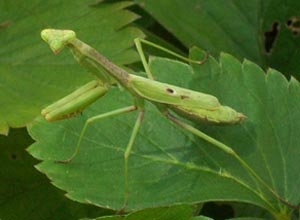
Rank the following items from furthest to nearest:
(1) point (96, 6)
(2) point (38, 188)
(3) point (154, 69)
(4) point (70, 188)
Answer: (1) point (96, 6) → (2) point (38, 188) → (3) point (154, 69) → (4) point (70, 188)

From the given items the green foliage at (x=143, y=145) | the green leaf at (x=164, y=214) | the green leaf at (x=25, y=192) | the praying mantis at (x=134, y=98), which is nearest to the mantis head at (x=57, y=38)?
the praying mantis at (x=134, y=98)

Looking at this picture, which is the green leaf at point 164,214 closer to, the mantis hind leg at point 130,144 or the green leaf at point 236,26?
the mantis hind leg at point 130,144

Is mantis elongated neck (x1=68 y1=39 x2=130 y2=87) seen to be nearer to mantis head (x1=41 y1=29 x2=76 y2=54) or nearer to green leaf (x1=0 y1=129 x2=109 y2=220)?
mantis head (x1=41 y1=29 x2=76 y2=54)

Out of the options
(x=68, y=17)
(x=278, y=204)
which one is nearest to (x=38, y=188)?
(x=68, y=17)

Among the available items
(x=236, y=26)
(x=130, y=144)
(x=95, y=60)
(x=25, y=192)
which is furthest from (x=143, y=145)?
(x=236, y=26)

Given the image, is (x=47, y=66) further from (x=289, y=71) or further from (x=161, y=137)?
(x=289, y=71)

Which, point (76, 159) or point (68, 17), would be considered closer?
point (76, 159)

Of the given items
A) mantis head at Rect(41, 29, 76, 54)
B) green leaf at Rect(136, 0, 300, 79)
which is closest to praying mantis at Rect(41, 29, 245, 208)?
mantis head at Rect(41, 29, 76, 54)
